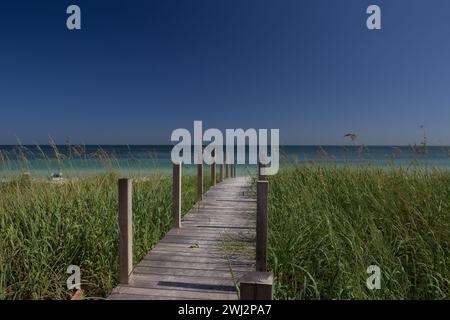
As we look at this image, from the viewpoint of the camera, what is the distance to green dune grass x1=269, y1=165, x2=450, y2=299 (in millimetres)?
3121

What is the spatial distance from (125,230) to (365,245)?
2.34m

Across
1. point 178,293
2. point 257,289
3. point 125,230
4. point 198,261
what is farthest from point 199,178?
point 257,289

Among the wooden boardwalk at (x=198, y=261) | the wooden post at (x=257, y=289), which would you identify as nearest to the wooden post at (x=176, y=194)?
Result: the wooden boardwalk at (x=198, y=261)

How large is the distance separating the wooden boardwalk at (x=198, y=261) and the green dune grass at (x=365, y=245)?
478 millimetres

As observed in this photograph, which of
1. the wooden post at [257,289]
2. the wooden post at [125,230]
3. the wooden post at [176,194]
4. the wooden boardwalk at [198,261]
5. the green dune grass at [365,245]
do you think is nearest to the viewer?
the wooden post at [257,289]

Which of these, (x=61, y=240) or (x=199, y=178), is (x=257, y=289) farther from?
(x=199, y=178)

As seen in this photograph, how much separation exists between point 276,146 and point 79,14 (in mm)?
5223

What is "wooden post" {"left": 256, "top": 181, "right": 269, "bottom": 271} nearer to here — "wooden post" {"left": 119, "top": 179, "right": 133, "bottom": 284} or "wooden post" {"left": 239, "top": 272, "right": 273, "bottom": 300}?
"wooden post" {"left": 119, "top": 179, "right": 133, "bottom": 284}

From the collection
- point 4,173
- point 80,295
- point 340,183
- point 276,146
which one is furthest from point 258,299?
point 276,146

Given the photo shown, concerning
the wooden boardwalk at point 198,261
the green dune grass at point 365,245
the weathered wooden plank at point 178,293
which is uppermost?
the green dune grass at point 365,245

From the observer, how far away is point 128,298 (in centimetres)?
311

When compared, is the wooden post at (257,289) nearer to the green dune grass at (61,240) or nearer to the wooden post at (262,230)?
the wooden post at (262,230)

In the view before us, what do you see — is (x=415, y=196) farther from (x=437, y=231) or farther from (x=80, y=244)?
(x=80, y=244)

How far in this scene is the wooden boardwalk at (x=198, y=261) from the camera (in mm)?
3270
